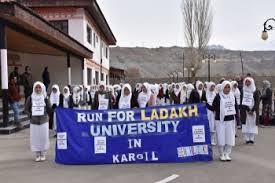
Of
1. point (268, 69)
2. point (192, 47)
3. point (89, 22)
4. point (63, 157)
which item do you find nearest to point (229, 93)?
point (63, 157)

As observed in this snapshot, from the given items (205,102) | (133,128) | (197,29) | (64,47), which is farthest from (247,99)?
(197,29)

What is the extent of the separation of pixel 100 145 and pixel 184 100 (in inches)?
318

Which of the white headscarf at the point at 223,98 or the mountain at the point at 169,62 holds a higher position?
the mountain at the point at 169,62

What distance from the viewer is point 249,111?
12.2m

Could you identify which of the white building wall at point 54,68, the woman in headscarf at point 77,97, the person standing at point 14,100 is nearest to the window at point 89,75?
the white building wall at point 54,68

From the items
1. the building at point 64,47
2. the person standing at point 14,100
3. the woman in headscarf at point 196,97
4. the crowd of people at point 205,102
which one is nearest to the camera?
the crowd of people at point 205,102

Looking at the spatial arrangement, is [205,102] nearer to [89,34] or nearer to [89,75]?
[89,34]

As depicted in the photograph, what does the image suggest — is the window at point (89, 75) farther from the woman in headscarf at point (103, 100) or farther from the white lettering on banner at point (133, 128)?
the white lettering on banner at point (133, 128)

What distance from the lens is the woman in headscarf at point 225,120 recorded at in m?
9.08

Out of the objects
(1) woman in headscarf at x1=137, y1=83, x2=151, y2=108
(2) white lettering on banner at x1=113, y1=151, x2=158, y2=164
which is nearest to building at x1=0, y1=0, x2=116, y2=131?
(1) woman in headscarf at x1=137, y1=83, x2=151, y2=108

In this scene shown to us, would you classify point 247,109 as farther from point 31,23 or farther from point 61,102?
point 31,23

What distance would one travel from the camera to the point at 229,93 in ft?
30.9

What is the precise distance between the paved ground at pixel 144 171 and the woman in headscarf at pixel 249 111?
1.87 m

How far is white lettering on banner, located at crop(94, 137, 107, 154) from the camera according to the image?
352 inches
